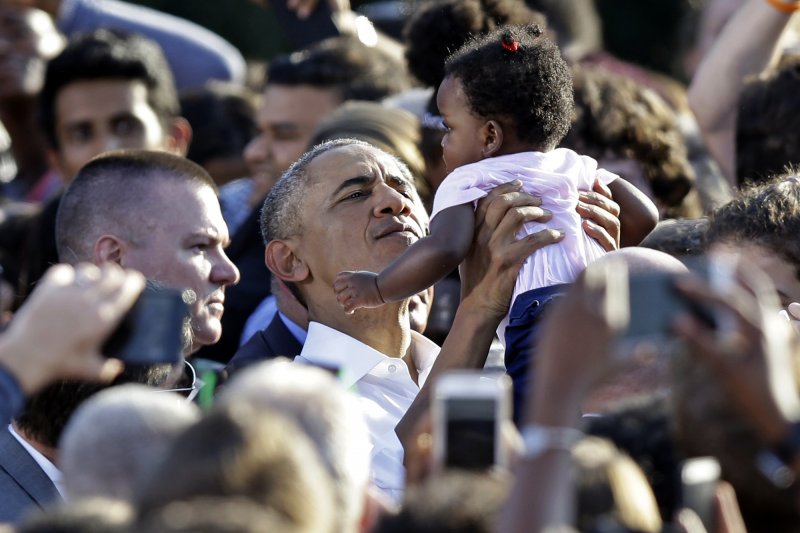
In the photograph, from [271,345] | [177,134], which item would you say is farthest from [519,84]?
[177,134]

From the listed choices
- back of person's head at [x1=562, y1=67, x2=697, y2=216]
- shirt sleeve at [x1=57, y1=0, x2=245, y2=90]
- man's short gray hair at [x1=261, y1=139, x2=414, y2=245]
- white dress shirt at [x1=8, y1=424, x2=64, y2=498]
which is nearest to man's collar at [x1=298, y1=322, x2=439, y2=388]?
man's short gray hair at [x1=261, y1=139, x2=414, y2=245]

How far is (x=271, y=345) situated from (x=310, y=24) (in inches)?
110

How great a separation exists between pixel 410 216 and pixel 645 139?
48.7 inches

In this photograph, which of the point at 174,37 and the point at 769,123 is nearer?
the point at 769,123

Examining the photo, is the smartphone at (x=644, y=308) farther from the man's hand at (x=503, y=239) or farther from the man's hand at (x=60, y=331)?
the man's hand at (x=503, y=239)

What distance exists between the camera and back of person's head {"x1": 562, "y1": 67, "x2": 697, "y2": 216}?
16.8ft

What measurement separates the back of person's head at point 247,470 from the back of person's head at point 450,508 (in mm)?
142

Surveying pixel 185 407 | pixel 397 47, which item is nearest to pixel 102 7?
pixel 397 47

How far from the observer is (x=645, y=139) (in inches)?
205

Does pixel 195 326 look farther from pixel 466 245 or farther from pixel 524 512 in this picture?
pixel 524 512

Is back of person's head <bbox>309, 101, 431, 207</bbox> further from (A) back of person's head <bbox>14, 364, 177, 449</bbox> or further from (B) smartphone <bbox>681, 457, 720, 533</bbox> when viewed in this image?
(B) smartphone <bbox>681, 457, 720, 533</bbox>

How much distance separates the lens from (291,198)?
4535mm

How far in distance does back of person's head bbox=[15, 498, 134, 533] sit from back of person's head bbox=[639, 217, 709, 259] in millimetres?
2510

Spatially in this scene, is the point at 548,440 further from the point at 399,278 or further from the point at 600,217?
the point at 600,217
